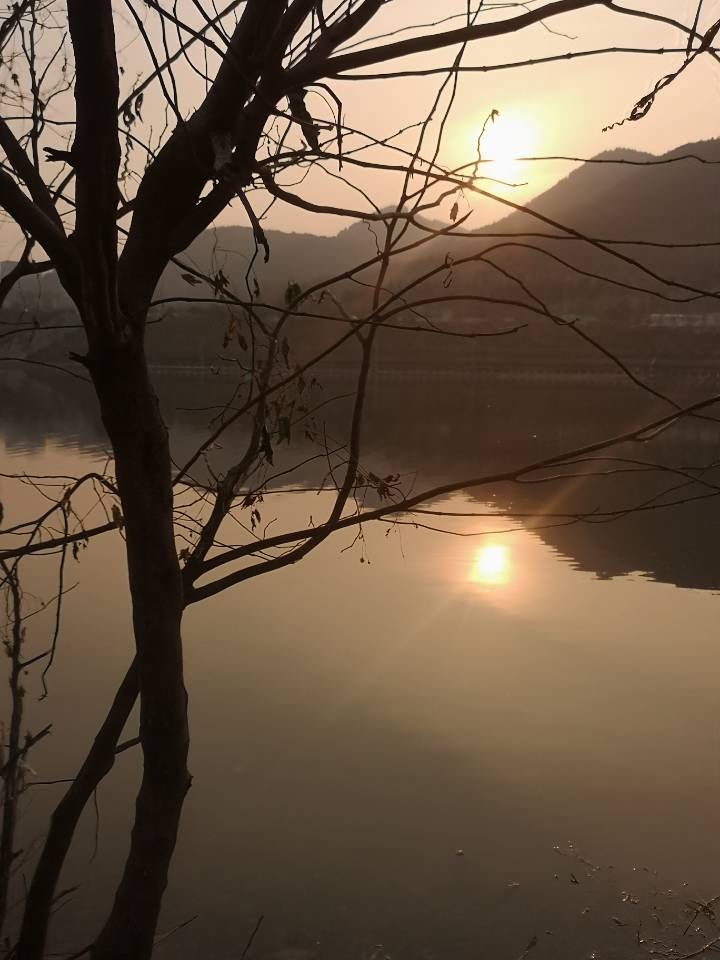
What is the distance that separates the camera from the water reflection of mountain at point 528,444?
16328mm

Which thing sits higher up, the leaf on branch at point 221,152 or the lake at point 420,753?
the leaf on branch at point 221,152

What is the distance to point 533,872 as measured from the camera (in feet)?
19.0

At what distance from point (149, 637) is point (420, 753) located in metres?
5.82

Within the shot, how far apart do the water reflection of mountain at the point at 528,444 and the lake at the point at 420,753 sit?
1.34 meters

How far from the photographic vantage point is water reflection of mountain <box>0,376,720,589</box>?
16328 millimetres

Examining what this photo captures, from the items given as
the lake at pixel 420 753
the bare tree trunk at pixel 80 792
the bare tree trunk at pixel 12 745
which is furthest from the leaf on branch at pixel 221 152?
the bare tree trunk at pixel 12 745

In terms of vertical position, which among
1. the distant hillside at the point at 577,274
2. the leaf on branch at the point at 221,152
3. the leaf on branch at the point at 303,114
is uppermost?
the distant hillside at the point at 577,274

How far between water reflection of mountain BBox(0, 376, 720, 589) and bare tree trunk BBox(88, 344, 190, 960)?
26 cm

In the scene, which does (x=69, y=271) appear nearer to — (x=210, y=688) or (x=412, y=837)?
(x=412, y=837)

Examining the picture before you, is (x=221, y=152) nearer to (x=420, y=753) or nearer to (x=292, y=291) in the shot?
(x=292, y=291)

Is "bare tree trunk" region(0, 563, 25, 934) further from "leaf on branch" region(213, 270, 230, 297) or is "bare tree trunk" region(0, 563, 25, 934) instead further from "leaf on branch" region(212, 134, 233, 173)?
"leaf on branch" region(212, 134, 233, 173)

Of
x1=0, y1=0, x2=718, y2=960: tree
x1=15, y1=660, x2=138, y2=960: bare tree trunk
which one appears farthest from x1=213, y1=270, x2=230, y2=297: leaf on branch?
x1=15, y1=660, x2=138, y2=960: bare tree trunk

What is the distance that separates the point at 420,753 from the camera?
24.4 feet

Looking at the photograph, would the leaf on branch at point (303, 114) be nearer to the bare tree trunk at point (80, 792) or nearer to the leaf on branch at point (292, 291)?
the leaf on branch at point (292, 291)
